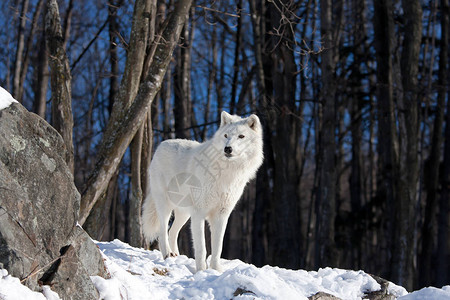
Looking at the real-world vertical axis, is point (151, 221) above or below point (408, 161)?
below

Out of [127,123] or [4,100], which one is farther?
[127,123]

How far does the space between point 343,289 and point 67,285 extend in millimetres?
3310

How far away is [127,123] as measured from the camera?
719 cm

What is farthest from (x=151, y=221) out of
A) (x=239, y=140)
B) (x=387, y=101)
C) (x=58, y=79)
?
(x=387, y=101)

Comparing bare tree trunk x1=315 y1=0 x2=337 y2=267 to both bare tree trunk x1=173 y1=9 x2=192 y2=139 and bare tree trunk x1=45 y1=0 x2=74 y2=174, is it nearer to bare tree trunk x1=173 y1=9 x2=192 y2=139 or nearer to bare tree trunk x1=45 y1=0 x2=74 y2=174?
bare tree trunk x1=173 y1=9 x2=192 y2=139

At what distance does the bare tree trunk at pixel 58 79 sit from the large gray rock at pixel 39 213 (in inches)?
113

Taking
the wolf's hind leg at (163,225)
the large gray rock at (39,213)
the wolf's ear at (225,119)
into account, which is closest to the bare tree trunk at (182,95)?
the wolf's hind leg at (163,225)

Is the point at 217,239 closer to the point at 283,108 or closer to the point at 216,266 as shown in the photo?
the point at 216,266

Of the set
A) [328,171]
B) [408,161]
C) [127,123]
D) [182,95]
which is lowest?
[328,171]

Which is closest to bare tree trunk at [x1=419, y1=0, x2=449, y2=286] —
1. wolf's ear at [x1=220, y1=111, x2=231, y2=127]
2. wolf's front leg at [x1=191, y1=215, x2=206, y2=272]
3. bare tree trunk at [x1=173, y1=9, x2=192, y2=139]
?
bare tree trunk at [x1=173, y1=9, x2=192, y2=139]

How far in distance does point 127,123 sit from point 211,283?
3.05m

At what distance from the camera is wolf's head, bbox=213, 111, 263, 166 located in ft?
19.6

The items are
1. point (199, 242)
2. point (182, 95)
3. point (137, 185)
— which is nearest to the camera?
point (199, 242)

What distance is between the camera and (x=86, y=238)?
15.0 ft
